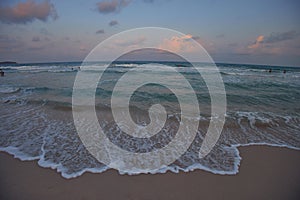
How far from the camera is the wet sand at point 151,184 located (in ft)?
8.44

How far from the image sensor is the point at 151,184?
2.82 meters

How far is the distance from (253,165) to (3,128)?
23.5ft

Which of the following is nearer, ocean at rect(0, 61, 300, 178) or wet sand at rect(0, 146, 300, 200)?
wet sand at rect(0, 146, 300, 200)

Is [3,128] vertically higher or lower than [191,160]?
higher

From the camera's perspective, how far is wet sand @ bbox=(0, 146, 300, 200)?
2.57m

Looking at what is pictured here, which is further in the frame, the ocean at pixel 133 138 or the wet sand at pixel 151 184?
the ocean at pixel 133 138

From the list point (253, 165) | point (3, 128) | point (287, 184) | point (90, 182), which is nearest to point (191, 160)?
point (253, 165)

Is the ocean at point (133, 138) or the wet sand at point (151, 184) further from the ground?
the ocean at point (133, 138)

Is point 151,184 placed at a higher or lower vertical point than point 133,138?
lower

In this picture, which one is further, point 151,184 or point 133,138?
point 133,138

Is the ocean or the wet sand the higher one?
the ocean

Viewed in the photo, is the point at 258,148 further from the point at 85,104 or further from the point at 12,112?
the point at 12,112

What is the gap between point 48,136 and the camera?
463cm

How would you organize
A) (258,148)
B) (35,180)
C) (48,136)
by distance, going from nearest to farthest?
(35,180) → (258,148) → (48,136)
